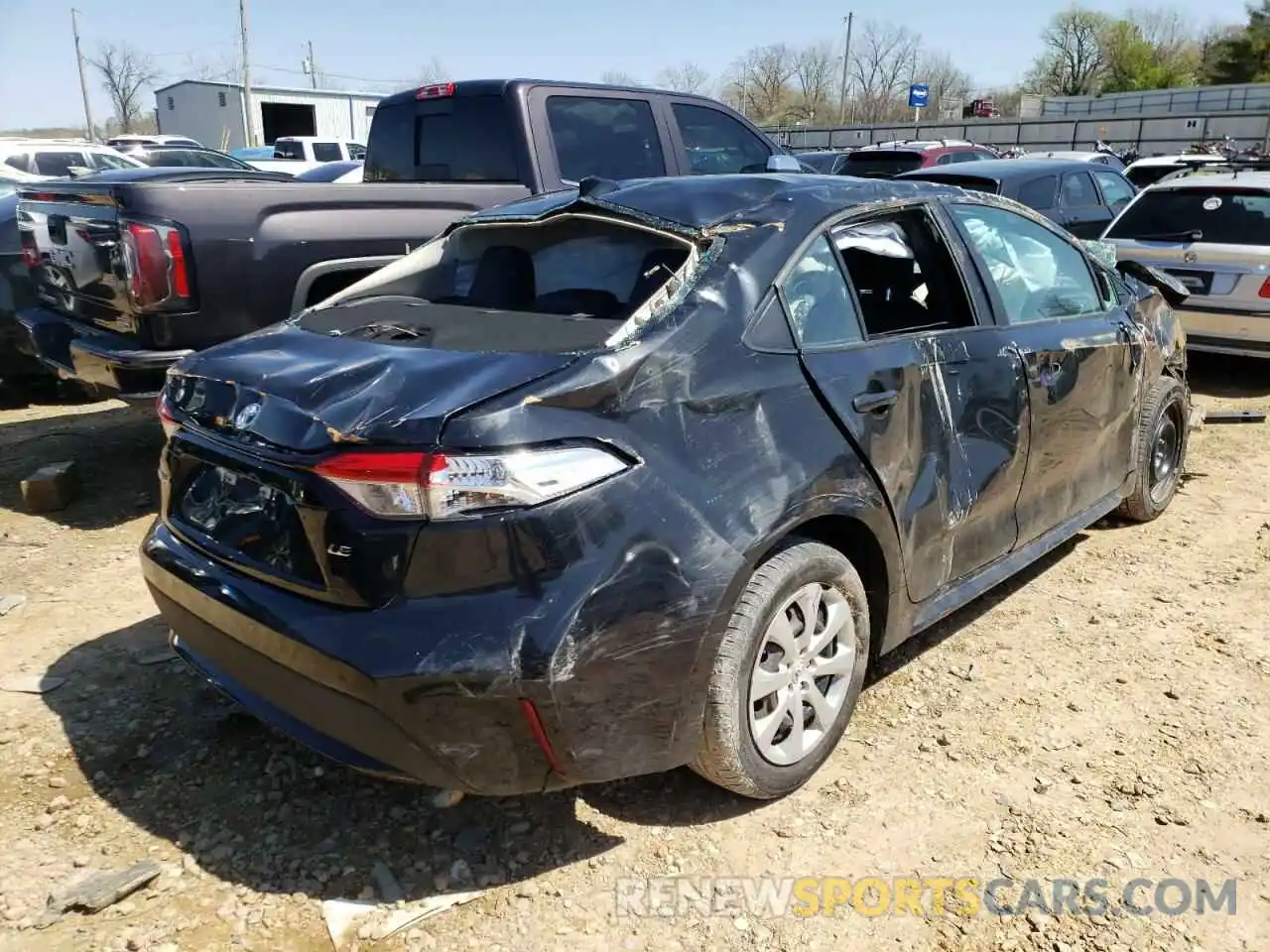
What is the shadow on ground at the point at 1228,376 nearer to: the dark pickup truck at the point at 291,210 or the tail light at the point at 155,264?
the dark pickup truck at the point at 291,210

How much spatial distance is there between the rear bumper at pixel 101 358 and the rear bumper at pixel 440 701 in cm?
221

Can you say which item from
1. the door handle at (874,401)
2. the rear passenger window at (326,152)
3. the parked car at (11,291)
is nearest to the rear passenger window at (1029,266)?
the door handle at (874,401)

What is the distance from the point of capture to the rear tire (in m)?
4.48

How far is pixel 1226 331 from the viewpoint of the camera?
7113 millimetres

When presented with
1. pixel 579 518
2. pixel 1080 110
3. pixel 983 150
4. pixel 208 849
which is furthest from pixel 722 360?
pixel 1080 110

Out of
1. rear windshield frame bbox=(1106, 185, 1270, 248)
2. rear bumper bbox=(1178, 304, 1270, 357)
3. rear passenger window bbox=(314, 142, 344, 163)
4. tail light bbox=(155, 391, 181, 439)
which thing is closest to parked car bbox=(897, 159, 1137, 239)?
rear windshield frame bbox=(1106, 185, 1270, 248)

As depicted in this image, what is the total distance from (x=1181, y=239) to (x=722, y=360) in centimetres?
659

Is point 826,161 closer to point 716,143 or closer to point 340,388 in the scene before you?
point 716,143

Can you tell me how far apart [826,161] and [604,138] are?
9.02 m

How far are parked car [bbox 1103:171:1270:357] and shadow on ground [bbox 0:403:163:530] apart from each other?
7.21m

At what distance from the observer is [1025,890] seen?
242 centimetres

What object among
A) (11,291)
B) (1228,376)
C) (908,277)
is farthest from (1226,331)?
(11,291)

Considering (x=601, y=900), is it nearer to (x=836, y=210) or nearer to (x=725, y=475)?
(x=725, y=475)

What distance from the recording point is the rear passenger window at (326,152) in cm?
2352
